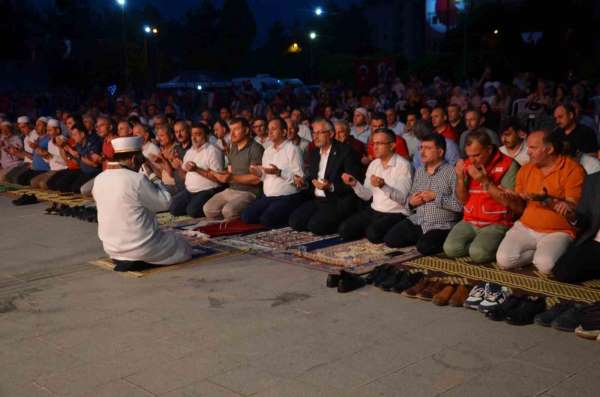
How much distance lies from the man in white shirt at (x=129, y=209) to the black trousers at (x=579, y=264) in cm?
358

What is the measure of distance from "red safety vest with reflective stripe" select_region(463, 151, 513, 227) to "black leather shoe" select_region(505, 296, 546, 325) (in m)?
1.77

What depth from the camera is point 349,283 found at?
6.18 meters

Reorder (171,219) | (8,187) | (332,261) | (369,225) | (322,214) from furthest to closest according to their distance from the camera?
(8,187), (171,219), (322,214), (369,225), (332,261)

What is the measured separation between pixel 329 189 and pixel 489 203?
6.93ft

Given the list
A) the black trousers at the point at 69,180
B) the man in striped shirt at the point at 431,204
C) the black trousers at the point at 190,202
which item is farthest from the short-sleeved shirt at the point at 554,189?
the black trousers at the point at 69,180

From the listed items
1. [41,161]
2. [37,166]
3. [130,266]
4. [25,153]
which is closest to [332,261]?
[130,266]

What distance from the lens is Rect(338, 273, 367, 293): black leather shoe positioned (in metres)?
6.12

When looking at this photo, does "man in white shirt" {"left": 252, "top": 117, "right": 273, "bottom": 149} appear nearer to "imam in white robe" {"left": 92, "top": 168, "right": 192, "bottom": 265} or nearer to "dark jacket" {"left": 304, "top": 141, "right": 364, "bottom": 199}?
"dark jacket" {"left": 304, "top": 141, "right": 364, "bottom": 199}

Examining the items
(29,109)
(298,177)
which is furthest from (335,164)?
(29,109)

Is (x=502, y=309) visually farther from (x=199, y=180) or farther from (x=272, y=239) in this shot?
(x=199, y=180)

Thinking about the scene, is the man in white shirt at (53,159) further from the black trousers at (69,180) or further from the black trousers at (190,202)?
the black trousers at (190,202)

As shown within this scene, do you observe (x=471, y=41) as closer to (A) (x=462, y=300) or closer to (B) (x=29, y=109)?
(B) (x=29, y=109)

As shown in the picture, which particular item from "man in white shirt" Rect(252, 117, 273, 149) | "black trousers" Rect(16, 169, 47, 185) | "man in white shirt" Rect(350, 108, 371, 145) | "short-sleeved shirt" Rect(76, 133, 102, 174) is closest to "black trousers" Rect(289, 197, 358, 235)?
"man in white shirt" Rect(252, 117, 273, 149)

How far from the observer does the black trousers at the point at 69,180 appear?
496 inches
